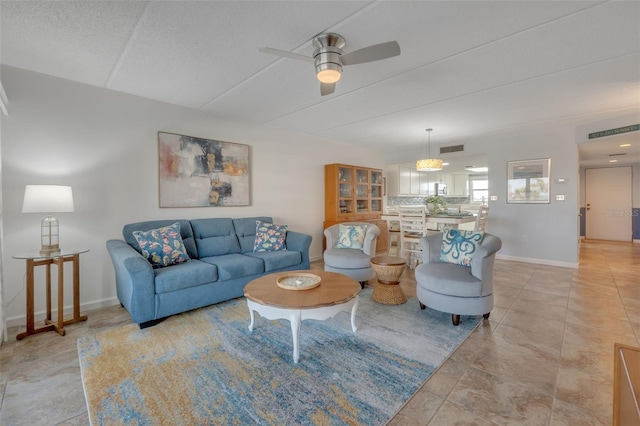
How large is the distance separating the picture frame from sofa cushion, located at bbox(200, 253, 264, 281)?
15.8ft

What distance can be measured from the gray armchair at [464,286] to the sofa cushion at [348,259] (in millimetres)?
874

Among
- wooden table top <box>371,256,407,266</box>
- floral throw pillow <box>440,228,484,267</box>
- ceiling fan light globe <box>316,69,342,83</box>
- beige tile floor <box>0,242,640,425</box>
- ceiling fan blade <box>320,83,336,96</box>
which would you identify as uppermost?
ceiling fan blade <box>320,83,336,96</box>

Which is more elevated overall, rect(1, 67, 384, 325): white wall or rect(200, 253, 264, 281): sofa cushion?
rect(1, 67, 384, 325): white wall

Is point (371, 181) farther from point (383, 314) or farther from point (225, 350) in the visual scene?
point (225, 350)

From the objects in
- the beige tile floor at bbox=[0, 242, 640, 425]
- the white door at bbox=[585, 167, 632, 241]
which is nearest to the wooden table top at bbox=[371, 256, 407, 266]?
the beige tile floor at bbox=[0, 242, 640, 425]

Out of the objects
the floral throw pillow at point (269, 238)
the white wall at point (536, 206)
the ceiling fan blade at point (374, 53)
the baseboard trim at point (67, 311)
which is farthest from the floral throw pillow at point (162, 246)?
the white wall at point (536, 206)

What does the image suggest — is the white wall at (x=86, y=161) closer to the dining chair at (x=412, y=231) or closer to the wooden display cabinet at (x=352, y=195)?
the wooden display cabinet at (x=352, y=195)

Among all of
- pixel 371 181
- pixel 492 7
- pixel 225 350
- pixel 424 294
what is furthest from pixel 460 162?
pixel 225 350

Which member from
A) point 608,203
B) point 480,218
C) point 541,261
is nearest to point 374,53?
point 480,218

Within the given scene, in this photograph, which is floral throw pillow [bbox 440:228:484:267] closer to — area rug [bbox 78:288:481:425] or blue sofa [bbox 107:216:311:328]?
area rug [bbox 78:288:481:425]

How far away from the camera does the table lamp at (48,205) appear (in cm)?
235

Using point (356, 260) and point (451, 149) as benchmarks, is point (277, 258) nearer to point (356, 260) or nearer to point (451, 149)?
point (356, 260)

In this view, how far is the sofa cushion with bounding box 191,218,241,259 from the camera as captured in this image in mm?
3453

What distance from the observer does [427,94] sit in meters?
3.20
